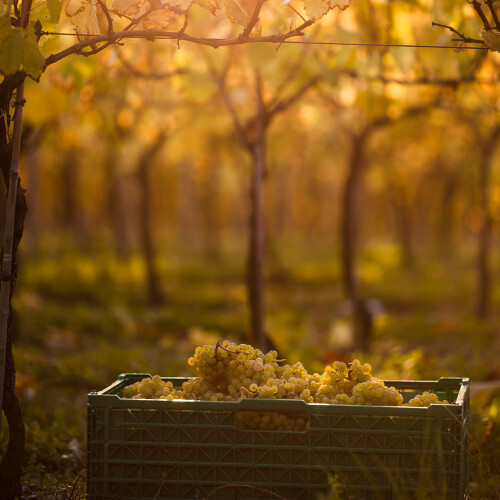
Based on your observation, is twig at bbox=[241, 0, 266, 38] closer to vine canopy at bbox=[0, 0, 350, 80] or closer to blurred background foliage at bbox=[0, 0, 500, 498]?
vine canopy at bbox=[0, 0, 350, 80]

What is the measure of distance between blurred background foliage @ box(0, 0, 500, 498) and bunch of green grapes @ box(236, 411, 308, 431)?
77cm

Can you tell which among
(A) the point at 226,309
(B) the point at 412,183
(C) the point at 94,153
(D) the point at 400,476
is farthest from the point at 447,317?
(C) the point at 94,153

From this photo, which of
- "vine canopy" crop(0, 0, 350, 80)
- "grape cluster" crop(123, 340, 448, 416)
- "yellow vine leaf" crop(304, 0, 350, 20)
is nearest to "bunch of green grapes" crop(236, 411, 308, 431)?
"grape cluster" crop(123, 340, 448, 416)

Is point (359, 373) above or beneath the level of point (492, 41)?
beneath

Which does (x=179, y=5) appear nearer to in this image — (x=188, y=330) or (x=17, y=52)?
(x=17, y=52)

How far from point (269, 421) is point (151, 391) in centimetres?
49

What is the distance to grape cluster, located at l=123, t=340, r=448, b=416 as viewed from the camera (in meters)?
2.86

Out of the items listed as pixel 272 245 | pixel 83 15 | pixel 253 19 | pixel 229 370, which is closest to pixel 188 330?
pixel 272 245

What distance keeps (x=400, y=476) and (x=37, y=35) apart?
218 cm

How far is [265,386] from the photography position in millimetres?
2904

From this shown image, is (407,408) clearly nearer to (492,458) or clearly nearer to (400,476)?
Answer: (400,476)

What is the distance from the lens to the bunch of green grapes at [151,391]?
299cm

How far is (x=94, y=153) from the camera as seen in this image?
2927cm

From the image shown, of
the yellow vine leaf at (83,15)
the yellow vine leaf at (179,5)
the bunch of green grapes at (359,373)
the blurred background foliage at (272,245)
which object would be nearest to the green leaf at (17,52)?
the yellow vine leaf at (83,15)
